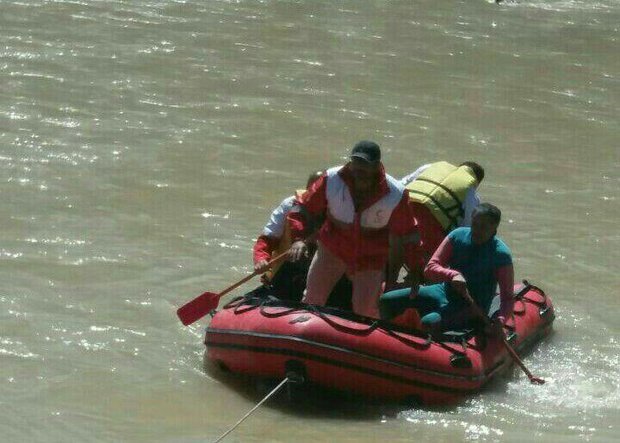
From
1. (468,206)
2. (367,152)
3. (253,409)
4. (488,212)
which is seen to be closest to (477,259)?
(488,212)

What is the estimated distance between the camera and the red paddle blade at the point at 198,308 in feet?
26.8

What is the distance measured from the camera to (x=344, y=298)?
835 cm

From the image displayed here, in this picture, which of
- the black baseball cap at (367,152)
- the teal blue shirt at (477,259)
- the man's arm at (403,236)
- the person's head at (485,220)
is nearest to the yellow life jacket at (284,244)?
the man's arm at (403,236)

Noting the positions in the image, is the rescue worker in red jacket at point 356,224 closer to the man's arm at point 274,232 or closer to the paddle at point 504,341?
the man's arm at point 274,232

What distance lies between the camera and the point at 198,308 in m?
8.23

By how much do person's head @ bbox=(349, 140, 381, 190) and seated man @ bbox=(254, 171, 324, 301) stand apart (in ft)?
1.61

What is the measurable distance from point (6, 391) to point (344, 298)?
80.7 inches

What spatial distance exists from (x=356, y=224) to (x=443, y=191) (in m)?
1.18

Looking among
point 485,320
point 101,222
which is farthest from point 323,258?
point 101,222

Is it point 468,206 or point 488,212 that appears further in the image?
point 468,206

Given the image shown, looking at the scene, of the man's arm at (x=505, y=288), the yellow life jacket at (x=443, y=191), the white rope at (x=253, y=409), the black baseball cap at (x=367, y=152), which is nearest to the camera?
the white rope at (x=253, y=409)

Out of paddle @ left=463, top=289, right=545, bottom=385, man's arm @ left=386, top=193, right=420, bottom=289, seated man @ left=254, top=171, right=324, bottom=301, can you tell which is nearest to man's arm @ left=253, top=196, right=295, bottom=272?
seated man @ left=254, top=171, right=324, bottom=301

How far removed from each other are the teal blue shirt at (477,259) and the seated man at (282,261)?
34.6 inches

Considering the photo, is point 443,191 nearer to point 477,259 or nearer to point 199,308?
point 477,259
